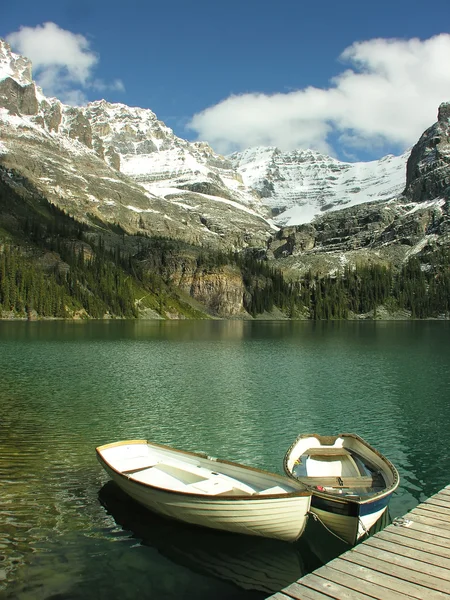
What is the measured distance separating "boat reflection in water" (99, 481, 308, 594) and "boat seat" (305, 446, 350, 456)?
6611 mm

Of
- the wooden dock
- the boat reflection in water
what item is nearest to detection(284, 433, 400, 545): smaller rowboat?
the boat reflection in water

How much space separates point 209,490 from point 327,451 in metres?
8.26

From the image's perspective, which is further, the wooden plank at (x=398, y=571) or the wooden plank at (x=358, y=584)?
the wooden plank at (x=398, y=571)

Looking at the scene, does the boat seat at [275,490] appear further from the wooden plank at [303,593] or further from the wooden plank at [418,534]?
the wooden plank at [303,593]

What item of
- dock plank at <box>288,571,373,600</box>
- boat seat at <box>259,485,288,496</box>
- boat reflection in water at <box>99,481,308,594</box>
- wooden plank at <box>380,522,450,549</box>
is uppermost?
boat seat at <box>259,485,288,496</box>

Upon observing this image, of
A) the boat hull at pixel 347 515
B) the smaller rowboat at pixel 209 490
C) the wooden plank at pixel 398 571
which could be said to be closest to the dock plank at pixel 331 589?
the wooden plank at pixel 398 571

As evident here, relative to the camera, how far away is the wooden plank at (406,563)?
41.7 feet

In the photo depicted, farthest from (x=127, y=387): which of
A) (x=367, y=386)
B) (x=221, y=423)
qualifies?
(x=367, y=386)

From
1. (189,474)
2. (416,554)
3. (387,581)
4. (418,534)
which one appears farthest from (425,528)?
(189,474)

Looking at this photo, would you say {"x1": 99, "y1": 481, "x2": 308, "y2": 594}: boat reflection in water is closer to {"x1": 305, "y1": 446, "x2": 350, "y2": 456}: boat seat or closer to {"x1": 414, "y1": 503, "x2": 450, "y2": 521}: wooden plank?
{"x1": 414, "y1": 503, "x2": 450, "y2": 521}: wooden plank

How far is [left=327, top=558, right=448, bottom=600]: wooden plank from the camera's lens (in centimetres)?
1188

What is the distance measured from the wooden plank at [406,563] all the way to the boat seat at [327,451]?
34.5 feet

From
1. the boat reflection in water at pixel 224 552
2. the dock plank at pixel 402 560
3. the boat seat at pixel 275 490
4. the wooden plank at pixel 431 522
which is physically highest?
the boat seat at pixel 275 490

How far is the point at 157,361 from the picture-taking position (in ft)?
261
